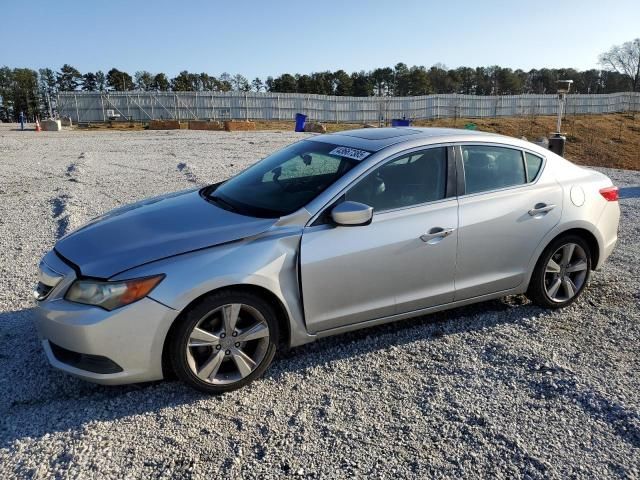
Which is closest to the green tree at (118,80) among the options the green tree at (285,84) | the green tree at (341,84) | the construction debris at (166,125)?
the green tree at (285,84)

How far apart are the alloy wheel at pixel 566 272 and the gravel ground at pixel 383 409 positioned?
19 centimetres

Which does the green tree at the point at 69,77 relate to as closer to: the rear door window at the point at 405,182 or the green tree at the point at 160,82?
the green tree at the point at 160,82

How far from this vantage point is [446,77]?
104375 mm

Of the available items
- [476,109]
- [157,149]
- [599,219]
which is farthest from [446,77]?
[599,219]

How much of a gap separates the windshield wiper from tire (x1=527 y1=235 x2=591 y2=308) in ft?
8.61

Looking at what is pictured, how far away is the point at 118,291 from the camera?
3.04 metres

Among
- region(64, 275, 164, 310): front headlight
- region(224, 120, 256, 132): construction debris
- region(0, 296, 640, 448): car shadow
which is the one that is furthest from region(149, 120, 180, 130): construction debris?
region(64, 275, 164, 310): front headlight

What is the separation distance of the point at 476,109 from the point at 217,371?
55.0m

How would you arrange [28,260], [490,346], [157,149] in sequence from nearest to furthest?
[490,346] → [28,260] → [157,149]

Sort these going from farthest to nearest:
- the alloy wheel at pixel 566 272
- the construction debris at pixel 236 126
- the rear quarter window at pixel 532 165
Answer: the construction debris at pixel 236 126
the alloy wheel at pixel 566 272
the rear quarter window at pixel 532 165

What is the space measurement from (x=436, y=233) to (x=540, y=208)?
1115 millimetres

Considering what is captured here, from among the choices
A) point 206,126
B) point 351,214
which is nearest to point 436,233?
point 351,214

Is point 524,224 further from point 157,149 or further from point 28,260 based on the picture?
point 157,149

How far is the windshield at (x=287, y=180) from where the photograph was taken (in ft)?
12.4
